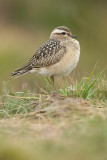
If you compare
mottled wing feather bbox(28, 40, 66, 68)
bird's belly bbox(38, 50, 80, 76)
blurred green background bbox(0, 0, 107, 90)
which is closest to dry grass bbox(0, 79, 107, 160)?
bird's belly bbox(38, 50, 80, 76)

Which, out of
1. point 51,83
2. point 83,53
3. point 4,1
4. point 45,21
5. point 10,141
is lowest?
point 10,141

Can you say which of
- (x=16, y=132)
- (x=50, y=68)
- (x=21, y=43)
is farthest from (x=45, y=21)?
(x=16, y=132)

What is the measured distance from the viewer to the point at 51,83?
8242 mm

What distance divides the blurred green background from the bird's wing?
6.58 meters

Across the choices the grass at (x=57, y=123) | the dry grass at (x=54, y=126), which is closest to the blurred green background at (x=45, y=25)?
the grass at (x=57, y=123)

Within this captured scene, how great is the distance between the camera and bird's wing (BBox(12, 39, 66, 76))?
8.43 meters

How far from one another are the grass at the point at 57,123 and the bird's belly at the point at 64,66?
11.3 inches

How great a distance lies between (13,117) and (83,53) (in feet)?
34.4

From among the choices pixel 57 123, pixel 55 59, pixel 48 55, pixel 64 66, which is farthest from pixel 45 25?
pixel 57 123

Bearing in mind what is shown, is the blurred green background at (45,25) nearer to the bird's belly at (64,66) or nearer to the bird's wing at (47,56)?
the bird's wing at (47,56)

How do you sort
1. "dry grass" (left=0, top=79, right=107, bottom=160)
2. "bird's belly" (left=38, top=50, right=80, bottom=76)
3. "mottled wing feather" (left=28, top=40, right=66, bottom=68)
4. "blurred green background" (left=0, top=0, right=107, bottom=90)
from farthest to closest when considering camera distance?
"blurred green background" (left=0, top=0, right=107, bottom=90) < "mottled wing feather" (left=28, top=40, right=66, bottom=68) < "bird's belly" (left=38, top=50, right=80, bottom=76) < "dry grass" (left=0, top=79, right=107, bottom=160)

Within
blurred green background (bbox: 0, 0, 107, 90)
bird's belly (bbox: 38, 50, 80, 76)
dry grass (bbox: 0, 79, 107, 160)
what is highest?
blurred green background (bbox: 0, 0, 107, 90)

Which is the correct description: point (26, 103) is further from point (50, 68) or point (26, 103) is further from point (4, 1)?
point (4, 1)

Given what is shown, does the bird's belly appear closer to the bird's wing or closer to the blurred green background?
the bird's wing
